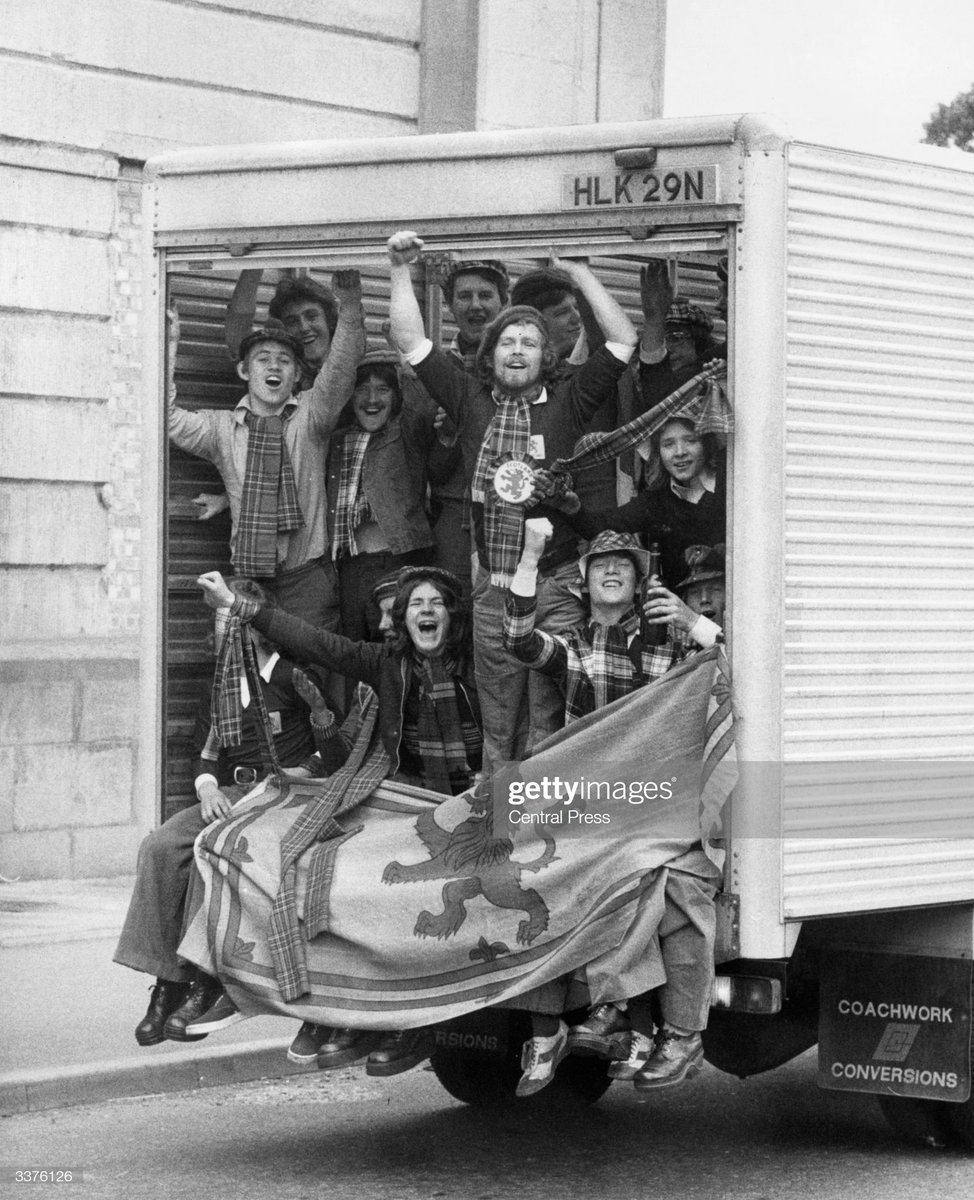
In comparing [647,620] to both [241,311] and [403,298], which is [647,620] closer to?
[403,298]

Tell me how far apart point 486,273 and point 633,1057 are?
2465 mm

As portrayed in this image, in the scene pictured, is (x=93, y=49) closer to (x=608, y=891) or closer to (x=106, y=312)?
(x=106, y=312)

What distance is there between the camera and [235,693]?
6719 mm

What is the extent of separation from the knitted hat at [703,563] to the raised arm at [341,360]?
127cm

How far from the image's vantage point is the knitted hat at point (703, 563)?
612 cm

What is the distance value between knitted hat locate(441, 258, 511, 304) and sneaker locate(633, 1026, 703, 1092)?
236cm

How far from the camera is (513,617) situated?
618cm

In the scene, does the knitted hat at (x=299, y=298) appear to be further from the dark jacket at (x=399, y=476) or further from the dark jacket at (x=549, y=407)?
the dark jacket at (x=549, y=407)

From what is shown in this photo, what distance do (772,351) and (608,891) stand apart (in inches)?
58.8

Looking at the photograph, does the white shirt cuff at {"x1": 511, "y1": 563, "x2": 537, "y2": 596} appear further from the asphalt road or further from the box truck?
the asphalt road

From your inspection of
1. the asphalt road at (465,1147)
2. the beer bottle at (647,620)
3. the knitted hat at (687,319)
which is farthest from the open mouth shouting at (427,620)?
the asphalt road at (465,1147)

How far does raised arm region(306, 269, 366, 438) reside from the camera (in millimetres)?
6746

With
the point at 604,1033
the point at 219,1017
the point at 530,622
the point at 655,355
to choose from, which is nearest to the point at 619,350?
the point at 655,355

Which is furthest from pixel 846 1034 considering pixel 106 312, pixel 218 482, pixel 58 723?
pixel 106 312
